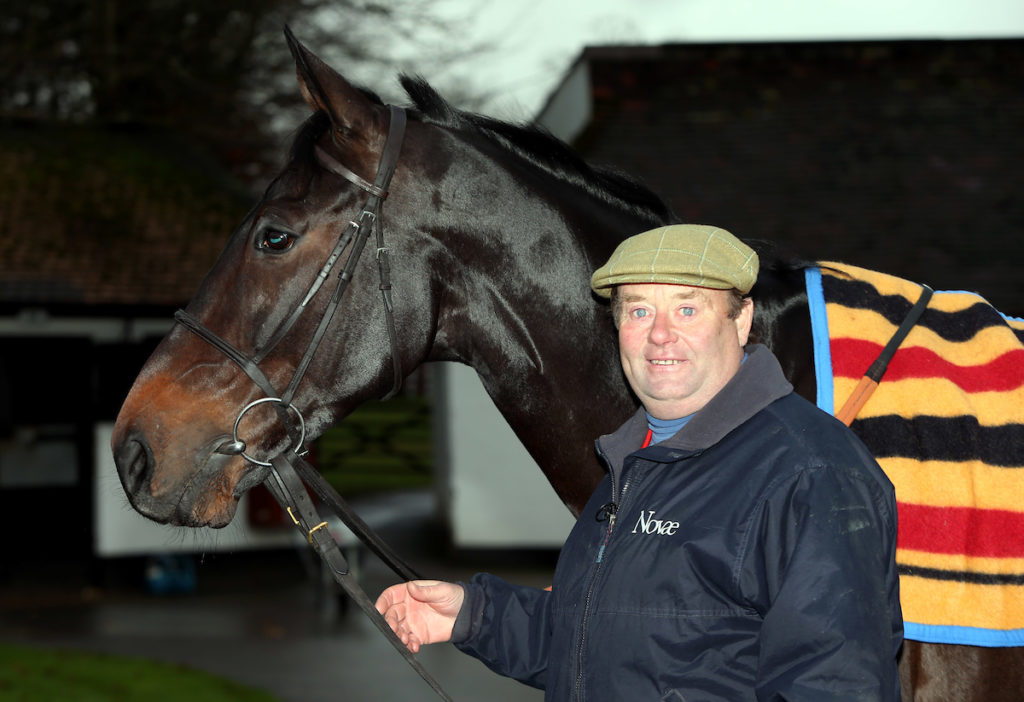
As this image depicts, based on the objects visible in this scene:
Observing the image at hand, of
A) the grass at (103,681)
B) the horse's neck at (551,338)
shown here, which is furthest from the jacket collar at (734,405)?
the grass at (103,681)

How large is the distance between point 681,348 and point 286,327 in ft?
3.26

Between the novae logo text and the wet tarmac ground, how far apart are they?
483 centimetres

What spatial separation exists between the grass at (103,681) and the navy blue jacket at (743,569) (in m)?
5.04

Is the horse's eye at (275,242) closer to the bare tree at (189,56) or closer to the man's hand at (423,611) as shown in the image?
the man's hand at (423,611)

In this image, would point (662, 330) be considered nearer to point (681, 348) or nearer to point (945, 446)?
point (681, 348)

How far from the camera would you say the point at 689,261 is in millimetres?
1634

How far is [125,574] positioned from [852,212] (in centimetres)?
954

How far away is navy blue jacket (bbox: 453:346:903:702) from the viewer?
136 cm

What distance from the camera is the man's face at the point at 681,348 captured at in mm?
1655

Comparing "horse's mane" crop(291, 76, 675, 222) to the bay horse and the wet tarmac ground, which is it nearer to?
the bay horse

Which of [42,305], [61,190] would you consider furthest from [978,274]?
[61,190]

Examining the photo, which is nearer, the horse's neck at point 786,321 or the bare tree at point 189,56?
the horse's neck at point 786,321

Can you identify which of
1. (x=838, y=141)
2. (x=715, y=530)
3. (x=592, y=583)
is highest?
(x=838, y=141)

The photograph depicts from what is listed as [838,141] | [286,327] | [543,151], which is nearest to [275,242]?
[286,327]
